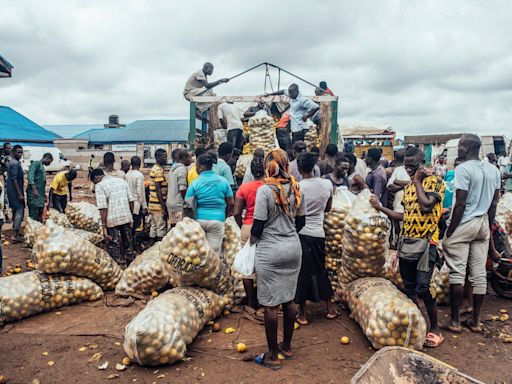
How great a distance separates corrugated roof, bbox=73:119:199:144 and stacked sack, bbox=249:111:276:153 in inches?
1165

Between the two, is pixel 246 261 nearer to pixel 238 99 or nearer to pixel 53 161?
pixel 238 99

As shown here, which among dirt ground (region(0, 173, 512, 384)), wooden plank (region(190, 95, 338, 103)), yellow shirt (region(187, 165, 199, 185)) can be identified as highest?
wooden plank (region(190, 95, 338, 103))

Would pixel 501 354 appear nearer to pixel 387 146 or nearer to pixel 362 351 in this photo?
pixel 362 351

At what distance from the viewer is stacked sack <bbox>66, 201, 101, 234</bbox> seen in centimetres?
687

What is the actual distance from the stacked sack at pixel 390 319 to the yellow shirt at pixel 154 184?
144 inches

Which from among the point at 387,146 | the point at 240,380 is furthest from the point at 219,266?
the point at 387,146

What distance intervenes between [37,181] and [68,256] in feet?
12.5

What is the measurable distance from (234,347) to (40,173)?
225 inches

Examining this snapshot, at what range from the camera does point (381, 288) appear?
3.88 meters

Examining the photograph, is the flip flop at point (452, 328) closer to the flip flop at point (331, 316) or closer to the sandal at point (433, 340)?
the sandal at point (433, 340)

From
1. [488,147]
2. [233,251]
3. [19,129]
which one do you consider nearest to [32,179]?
[233,251]

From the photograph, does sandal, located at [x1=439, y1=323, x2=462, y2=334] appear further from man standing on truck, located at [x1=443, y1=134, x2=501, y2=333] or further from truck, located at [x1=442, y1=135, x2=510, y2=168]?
truck, located at [x1=442, y1=135, x2=510, y2=168]

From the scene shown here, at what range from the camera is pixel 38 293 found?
4344 millimetres

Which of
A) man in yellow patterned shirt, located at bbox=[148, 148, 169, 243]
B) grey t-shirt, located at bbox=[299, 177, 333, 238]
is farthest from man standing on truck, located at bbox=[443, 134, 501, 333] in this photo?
man in yellow patterned shirt, located at bbox=[148, 148, 169, 243]
